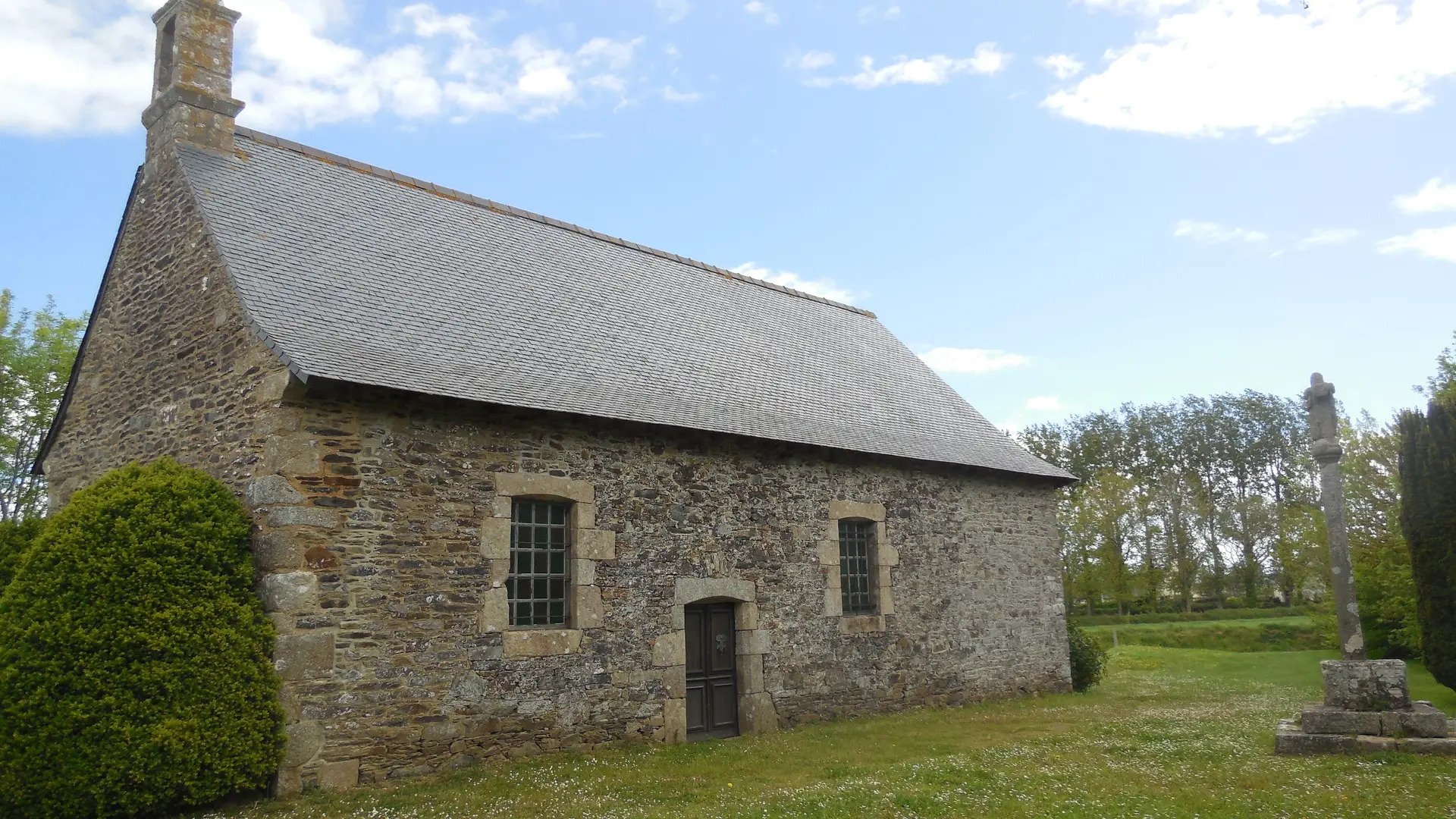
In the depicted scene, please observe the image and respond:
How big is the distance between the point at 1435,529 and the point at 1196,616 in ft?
84.6

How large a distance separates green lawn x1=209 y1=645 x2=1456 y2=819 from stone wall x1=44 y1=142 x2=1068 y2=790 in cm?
53

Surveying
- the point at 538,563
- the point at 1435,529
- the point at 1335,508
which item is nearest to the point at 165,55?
the point at 538,563

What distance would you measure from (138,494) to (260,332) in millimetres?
1735

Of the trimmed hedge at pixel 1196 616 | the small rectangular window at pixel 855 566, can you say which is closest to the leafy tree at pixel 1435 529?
the small rectangular window at pixel 855 566

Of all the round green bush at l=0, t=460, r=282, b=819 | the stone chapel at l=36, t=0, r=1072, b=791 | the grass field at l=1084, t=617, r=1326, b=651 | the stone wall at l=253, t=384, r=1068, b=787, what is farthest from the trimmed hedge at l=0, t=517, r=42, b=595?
the grass field at l=1084, t=617, r=1326, b=651

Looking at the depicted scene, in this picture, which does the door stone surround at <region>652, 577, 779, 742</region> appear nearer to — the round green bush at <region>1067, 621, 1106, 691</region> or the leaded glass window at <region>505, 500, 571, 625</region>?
the leaded glass window at <region>505, 500, 571, 625</region>

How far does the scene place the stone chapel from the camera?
8.49m

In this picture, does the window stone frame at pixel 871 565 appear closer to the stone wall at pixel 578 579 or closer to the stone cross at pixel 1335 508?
the stone wall at pixel 578 579

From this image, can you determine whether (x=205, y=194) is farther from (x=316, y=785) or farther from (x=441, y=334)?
(x=316, y=785)

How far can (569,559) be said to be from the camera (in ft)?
32.9

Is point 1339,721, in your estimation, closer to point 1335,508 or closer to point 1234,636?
A: point 1335,508

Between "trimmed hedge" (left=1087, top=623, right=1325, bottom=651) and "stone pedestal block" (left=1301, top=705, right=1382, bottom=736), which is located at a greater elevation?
"stone pedestal block" (left=1301, top=705, right=1382, bottom=736)

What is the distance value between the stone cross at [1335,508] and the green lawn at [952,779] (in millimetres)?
1402

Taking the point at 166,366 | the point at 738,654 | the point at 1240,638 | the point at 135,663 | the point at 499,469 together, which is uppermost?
the point at 166,366
